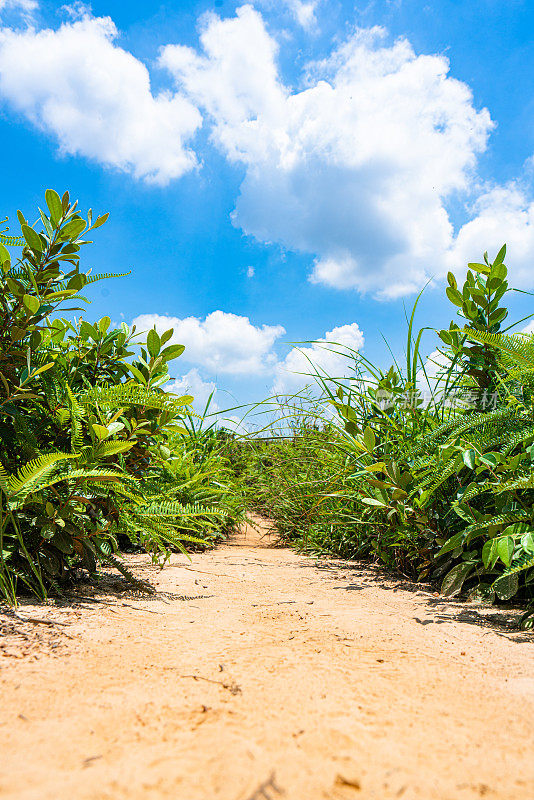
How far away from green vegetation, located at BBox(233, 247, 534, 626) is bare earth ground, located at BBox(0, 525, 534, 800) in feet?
0.89

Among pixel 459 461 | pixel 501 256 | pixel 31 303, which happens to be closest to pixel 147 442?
pixel 31 303

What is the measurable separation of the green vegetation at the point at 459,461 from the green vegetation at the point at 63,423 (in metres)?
1.00

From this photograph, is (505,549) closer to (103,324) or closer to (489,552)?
(489,552)

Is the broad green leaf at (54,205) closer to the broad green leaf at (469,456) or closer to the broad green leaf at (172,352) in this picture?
the broad green leaf at (172,352)

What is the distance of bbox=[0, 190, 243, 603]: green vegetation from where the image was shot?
1.78 metres

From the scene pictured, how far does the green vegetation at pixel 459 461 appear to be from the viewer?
186 cm

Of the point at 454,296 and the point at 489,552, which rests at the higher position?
the point at 454,296

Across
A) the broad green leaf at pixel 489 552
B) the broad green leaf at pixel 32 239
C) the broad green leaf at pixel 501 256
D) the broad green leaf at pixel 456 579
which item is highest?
the broad green leaf at pixel 501 256

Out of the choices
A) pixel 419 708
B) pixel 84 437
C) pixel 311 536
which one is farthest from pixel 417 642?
pixel 311 536

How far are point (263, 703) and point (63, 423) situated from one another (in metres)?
1.31

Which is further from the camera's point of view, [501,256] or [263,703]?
[501,256]

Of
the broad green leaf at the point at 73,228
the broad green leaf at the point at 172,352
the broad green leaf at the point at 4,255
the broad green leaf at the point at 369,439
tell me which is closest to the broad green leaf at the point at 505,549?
the broad green leaf at the point at 369,439

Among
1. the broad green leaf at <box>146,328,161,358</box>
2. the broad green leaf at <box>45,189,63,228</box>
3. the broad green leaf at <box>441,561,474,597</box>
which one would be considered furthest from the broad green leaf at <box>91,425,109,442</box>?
the broad green leaf at <box>441,561,474,597</box>

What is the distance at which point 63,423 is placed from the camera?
1.95m
